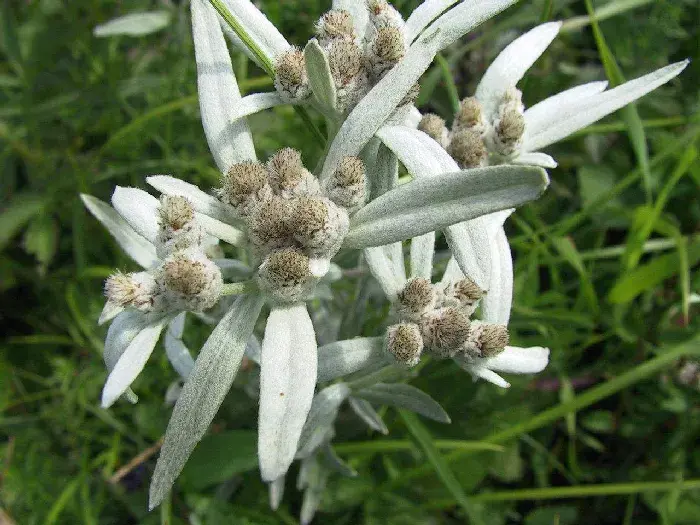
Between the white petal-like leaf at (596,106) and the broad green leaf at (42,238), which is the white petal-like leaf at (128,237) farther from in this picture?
the white petal-like leaf at (596,106)

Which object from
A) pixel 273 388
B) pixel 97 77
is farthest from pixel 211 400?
pixel 97 77

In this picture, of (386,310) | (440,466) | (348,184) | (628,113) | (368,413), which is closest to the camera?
(348,184)

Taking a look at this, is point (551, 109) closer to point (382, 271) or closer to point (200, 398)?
point (382, 271)

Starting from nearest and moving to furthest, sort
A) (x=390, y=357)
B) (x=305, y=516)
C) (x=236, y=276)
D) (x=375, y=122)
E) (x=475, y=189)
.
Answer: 1. (x=475, y=189)
2. (x=375, y=122)
3. (x=390, y=357)
4. (x=236, y=276)
5. (x=305, y=516)

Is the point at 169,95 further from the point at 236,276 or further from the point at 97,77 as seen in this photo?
the point at 236,276

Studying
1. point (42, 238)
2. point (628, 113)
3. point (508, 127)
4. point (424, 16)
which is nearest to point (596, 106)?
point (508, 127)

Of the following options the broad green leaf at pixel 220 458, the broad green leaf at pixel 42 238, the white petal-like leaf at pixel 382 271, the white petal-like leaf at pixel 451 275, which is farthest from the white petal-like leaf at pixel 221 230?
the broad green leaf at pixel 42 238
